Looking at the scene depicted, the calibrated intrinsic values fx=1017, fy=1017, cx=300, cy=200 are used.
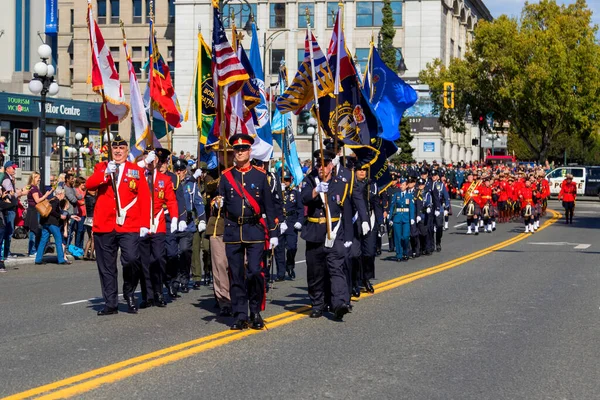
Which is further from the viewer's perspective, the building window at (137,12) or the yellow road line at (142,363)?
the building window at (137,12)

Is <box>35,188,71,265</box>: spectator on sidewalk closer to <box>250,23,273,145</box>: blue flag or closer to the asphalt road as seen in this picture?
the asphalt road

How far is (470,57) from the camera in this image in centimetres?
6041

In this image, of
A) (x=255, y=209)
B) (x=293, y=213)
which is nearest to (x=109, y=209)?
(x=255, y=209)

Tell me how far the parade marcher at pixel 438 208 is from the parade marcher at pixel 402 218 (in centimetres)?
132

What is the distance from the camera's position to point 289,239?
17000 mm

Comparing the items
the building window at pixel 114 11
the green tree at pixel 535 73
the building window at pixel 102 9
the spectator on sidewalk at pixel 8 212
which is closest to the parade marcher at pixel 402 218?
the spectator on sidewalk at pixel 8 212

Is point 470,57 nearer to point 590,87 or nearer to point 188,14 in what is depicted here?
point 590,87

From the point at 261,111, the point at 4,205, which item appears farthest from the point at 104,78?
the point at 4,205

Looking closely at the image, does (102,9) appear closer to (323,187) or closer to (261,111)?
(261,111)

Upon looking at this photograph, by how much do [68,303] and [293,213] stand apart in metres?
5.53

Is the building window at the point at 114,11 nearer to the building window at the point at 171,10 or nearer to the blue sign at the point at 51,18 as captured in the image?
the building window at the point at 171,10

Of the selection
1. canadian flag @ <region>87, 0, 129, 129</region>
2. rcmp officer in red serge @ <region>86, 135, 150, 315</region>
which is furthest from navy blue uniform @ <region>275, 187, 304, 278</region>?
rcmp officer in red serge @ <region>86, 135, 150, 315</region>

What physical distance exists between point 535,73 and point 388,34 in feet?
42.2

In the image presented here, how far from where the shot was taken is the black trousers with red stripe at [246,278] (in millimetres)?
10406
